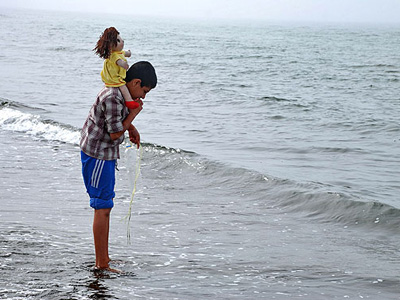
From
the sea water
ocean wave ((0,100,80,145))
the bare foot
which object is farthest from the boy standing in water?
ocean wave ((0,100,80,145))

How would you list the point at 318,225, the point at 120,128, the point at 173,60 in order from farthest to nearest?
the point at 173,60 < the point at 318,225 < the point at 120,128

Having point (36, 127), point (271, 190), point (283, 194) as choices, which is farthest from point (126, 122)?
point (36, 127)

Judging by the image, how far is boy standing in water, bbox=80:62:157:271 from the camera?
12.8ft

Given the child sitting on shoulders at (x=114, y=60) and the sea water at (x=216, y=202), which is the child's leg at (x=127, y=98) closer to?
the child sitting on shoulders at (x=114, y=60)

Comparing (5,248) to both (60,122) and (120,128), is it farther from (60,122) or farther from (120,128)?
(60,122)

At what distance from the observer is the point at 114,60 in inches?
153

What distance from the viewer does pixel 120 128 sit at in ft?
12.8

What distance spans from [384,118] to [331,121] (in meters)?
1.48

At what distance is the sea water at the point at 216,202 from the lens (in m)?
4.50

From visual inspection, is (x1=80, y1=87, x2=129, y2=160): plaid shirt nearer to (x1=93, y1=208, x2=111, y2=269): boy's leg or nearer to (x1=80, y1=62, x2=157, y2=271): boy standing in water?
(x1=80, y1=62, x2=157, y2=271): boy standing in water

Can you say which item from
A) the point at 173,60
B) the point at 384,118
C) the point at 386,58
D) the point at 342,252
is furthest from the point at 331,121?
the point at 386,58

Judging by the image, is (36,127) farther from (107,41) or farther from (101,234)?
(107,41)

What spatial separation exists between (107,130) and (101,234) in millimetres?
796

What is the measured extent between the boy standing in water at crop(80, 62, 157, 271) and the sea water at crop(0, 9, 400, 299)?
74 centimetres
